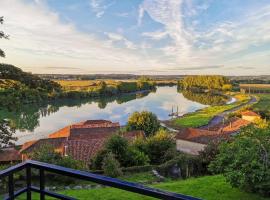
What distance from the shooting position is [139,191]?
1734 millimetres

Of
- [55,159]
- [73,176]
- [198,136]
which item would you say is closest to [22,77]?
[73,176]

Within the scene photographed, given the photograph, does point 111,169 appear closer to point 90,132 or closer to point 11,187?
point 11,187

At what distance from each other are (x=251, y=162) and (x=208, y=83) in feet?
429

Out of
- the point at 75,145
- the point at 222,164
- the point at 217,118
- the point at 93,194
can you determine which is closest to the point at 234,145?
the point at 222,164

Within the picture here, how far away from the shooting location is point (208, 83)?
134 metres

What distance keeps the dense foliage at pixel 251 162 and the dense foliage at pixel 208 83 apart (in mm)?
121026

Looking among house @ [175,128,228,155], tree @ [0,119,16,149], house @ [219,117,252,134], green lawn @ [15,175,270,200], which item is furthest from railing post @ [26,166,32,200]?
house @ [219,117,252,134]

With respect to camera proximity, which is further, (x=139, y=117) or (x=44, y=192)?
(x=139, y=117)

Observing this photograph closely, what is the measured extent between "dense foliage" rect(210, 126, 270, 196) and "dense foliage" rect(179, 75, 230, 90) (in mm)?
121026

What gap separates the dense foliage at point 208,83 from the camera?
12850 cm

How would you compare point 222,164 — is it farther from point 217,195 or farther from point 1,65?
point 1,65

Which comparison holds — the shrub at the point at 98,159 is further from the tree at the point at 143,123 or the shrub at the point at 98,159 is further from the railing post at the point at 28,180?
the tree at the point at 143,123

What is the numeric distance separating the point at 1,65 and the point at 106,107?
66.3 meters

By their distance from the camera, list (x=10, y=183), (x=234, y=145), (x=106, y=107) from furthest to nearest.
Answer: (x=106, y=107) → (x=234, y=145) → (x=10, y=183)
